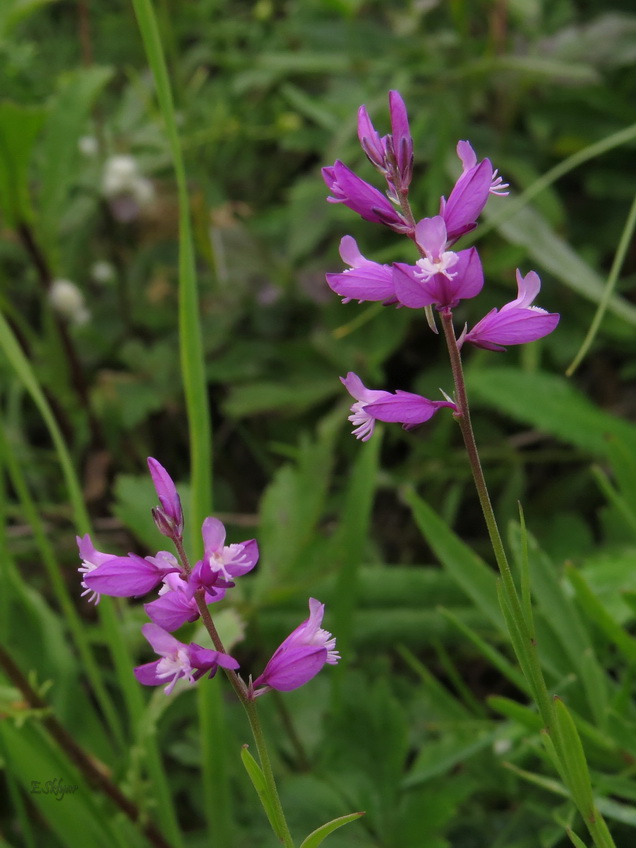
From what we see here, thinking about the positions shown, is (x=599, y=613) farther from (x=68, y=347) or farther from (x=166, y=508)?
(x=68, y=347)

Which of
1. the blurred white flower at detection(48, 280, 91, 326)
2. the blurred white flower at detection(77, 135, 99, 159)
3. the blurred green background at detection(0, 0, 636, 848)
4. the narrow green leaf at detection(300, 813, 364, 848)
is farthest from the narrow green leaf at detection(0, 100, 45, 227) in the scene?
the narrow green leaf at detection(300, 813, 364, 848)

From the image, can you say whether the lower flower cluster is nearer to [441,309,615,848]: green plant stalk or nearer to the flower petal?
the flower petal

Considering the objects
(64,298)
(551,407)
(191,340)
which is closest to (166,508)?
(191,340)

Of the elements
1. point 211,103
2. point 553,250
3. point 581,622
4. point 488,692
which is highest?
point 211,103

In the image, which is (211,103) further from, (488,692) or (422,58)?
(488,692)

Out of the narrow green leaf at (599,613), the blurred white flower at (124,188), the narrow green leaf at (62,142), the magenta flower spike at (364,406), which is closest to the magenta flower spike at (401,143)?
the magenta flower spike at (364,406)

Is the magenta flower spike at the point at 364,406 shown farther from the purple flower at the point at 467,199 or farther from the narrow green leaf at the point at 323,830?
the narrow green leaf at the point at 323,830

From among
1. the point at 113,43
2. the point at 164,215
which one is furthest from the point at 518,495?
the point at 113,43
